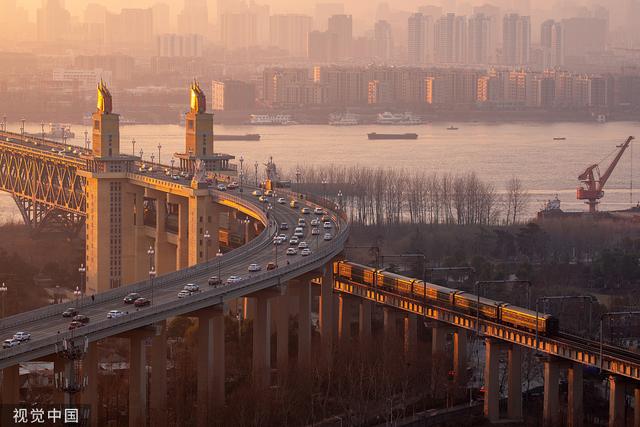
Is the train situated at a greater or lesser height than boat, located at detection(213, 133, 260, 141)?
lesser

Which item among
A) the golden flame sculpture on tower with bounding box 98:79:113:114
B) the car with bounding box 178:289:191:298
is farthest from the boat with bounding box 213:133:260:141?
the car with bounding box 178:289:191:298

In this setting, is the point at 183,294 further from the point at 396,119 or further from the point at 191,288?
the point at 396,119

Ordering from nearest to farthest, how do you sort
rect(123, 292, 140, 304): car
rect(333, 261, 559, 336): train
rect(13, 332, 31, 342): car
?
rect(13, 332, 31, 342): car → rect(123, 292, 140, 304): car → rect(333, 261, 559, 336): train

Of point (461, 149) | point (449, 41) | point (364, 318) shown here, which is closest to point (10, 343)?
point (364, 318)

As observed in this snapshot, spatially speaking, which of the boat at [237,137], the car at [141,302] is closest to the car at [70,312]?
the car at [141,302]

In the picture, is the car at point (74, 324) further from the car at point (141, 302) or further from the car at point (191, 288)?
the car at point (191, 288)

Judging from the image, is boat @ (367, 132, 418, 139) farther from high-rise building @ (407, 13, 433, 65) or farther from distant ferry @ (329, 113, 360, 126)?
high-rise building @ (407, 13, 433, 65)
